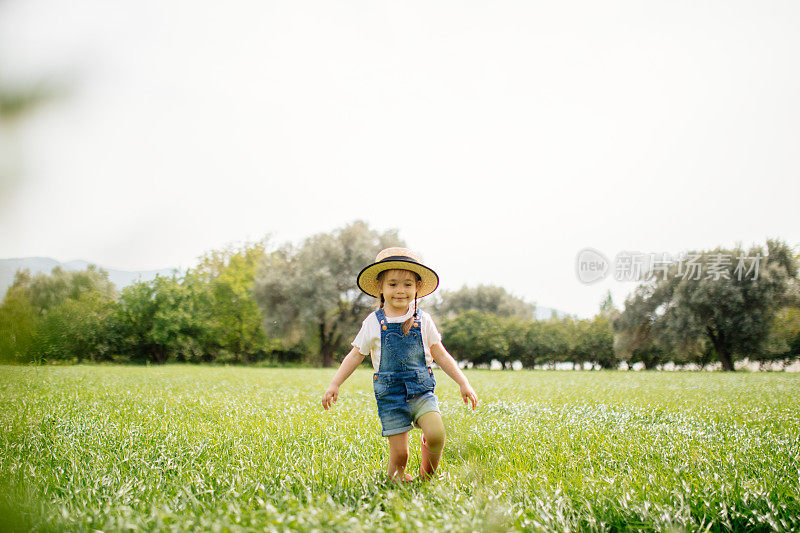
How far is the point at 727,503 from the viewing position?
331 centimetres

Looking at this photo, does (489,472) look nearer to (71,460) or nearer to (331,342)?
(71,460)

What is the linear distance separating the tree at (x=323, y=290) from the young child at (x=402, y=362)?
38.5m

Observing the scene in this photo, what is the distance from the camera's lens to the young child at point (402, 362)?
4.02 meters

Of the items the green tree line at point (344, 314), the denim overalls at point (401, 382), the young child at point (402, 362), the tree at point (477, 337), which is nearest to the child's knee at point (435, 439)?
the young child at point (402, 362)

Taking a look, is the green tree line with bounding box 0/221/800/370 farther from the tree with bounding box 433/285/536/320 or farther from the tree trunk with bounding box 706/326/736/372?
the tree with bounding box 433/285/536/320

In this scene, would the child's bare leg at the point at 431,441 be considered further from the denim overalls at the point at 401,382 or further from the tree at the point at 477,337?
the tree at the point at 477,337

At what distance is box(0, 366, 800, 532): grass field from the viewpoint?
271cm

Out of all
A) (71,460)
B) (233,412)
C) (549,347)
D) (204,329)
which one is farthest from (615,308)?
(71,460)

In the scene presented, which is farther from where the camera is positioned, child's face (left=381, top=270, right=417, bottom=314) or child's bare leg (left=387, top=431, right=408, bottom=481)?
child's face (left=381, top=270, right=417, bottom=314)

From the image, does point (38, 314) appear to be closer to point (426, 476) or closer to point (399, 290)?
point (399, 290)

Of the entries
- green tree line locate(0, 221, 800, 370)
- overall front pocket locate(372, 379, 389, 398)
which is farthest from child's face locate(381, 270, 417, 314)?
green tree line locate(0, 221, 800, 370)

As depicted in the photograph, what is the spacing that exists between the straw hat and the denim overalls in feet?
1.62

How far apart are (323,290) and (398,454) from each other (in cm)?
3927

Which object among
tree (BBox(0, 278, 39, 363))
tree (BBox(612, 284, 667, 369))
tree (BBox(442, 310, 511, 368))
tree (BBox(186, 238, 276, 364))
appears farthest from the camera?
tree (BBox(442, 310, 511, 368))
